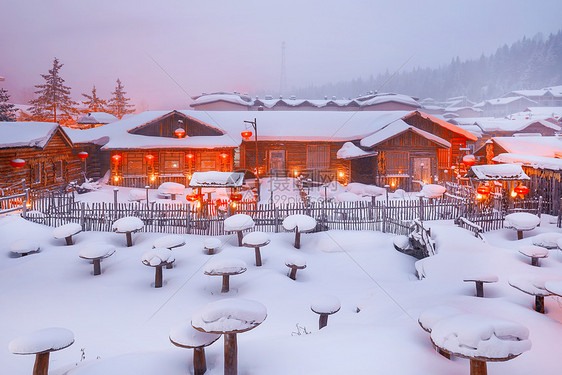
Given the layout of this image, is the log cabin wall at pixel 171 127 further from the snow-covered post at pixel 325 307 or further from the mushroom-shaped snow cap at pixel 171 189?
the snow-covered post at pixel 325 307

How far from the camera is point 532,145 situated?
80.2ft

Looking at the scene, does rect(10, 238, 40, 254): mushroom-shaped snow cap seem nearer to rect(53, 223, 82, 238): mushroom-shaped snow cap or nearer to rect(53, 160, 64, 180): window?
rect(53, 223, 82, 238): mushroom-shaped snow cap

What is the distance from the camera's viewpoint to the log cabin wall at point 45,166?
20359 millimetres

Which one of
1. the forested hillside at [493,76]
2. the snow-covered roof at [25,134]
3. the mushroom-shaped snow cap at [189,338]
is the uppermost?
A: the forested hillside at [493,76]

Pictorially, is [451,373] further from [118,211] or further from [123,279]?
[118,211]

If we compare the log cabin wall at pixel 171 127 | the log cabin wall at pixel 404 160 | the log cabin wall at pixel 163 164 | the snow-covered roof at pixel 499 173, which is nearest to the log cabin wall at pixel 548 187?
the snow-covered roof at pixel 499 173

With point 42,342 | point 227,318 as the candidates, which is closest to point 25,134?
point 42,342

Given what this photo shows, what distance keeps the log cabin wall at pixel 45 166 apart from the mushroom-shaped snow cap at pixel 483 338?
77.8 feet

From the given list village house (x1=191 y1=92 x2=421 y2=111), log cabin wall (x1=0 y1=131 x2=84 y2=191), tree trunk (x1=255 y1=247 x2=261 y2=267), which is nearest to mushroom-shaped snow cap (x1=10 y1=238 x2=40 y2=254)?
tree trunk (x1=255 y1=247 x2=261 y2=267)

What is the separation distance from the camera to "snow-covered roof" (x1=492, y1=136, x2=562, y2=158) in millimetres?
23302

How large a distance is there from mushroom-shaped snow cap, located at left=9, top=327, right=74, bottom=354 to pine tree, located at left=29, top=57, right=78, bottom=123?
56.5 meters

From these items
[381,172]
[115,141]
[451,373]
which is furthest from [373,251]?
[115,141]

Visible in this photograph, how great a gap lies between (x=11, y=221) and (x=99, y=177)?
16614 mm

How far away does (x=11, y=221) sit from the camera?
14547 millimetres
